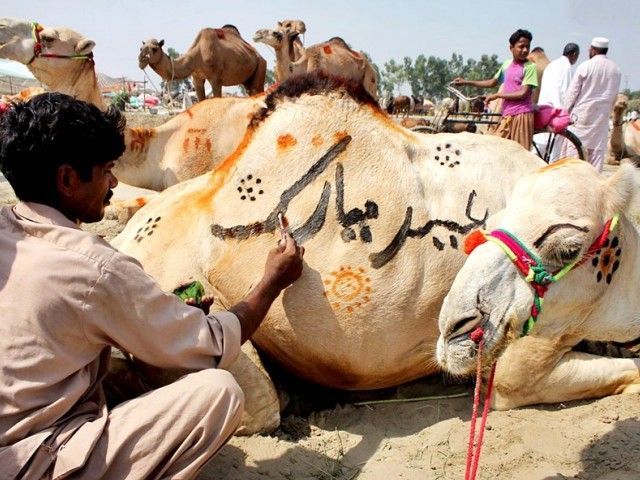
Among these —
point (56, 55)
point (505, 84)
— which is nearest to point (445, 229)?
point (505, 84)

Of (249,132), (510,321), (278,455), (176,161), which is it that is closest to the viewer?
(510,321)

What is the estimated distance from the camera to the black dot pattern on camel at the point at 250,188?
10.8ft

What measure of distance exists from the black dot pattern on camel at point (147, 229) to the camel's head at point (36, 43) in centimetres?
486

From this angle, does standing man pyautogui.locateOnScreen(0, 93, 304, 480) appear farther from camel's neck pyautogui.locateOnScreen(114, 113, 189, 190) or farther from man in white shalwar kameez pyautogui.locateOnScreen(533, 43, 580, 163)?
man in white shalwar kameez pyautogui.locateOnScreen(533, 43, 580, 163)

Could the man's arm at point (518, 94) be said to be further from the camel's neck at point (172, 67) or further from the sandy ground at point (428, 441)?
the camel's neck at point (172, 67)

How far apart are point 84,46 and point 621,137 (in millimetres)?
13558

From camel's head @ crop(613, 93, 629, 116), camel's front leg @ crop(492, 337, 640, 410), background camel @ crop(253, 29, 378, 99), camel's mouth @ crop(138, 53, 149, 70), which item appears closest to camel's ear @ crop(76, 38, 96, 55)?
background camel @ crop(253, 29, 378, 99)

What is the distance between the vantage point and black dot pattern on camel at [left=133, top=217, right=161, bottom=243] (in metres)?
3.49

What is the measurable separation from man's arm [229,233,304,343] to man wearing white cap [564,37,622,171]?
20.0 ft

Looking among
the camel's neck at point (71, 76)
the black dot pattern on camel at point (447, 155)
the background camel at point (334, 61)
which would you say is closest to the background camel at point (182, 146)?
the camel's neck at point (71, 76)

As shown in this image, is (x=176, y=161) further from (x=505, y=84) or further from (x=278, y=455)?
(x=278, y=455)

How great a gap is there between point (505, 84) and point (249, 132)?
4714mm

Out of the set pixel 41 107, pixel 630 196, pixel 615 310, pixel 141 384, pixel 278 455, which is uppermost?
pixel 41 107

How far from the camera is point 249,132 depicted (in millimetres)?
3506
